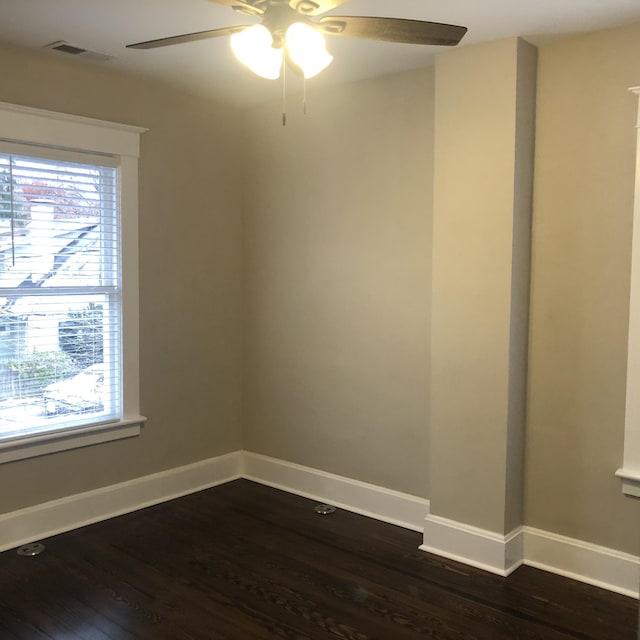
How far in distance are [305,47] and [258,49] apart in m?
0.17

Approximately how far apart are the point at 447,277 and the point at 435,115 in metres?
0.80

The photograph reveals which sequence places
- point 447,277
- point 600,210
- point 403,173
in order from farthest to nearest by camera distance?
1. point 403,173
2. point 447,277
3. point 600,210

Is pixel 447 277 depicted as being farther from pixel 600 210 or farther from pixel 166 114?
pixel 166 114

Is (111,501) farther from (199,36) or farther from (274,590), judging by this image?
(199,36)

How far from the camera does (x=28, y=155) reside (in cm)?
338

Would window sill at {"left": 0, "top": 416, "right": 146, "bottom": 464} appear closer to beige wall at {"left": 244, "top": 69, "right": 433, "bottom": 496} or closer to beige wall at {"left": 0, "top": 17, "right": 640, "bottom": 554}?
beige wall at {"left": 0, "top": 17, "right": 640, "bottom": 554}

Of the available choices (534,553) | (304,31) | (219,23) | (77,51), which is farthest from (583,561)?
(77,51)

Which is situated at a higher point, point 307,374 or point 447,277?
point 447,277

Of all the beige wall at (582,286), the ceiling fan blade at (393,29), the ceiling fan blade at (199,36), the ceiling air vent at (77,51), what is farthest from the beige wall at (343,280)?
the ceiling fan blade at (199,36)

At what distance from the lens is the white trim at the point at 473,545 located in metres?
3.17

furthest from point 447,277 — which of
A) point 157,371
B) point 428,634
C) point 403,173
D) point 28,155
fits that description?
point 28,155

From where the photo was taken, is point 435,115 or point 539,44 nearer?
point 539,44

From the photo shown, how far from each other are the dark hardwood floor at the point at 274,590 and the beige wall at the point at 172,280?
0.38 meters

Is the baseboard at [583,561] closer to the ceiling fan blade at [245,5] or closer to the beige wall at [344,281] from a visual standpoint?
the beige wall at [344,281]
